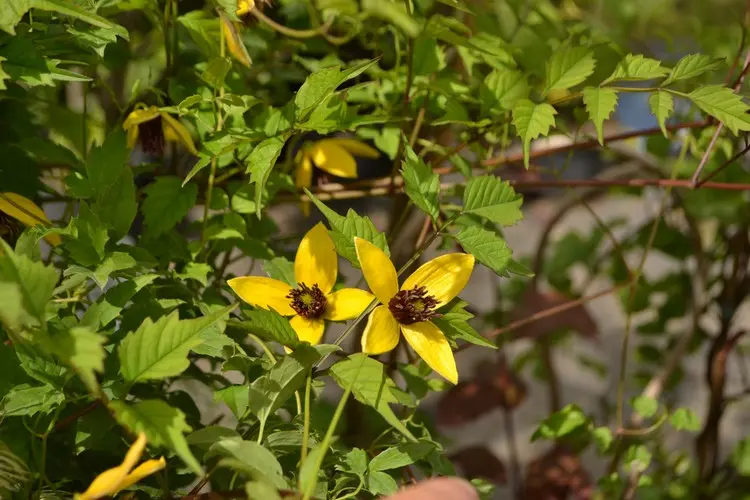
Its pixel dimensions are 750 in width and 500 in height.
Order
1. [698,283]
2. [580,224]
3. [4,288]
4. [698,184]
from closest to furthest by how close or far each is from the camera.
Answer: [4,288] → [698,184] → [698,283] → [580,224]

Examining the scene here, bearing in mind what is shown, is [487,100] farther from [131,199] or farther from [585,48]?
[131,199]

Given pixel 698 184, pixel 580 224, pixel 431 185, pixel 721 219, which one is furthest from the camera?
pixel 580 224

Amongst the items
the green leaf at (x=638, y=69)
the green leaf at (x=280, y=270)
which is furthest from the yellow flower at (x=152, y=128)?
the green leaf at (x=638, y=69)

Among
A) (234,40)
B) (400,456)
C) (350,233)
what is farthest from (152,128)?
(400,456)

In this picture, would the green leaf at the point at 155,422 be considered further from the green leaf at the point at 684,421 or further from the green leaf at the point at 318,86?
the green leaf at the point at 684,421

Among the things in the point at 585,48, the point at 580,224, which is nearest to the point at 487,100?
the point at 585,48

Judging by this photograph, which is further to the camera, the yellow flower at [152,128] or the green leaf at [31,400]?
the yellow flower at [152,128]

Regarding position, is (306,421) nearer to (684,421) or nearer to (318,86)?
(318,86)

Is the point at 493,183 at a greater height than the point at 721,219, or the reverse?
the point at 493,183
